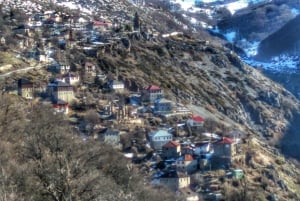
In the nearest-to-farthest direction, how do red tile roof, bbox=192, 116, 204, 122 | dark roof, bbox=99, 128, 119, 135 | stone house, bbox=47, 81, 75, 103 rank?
1. dark roof, bbox=99, 128, 119, 135
2. stone house, bbox=47, 81, 75, 103
3. red tile roof, bbox=192, 116, 204, 122

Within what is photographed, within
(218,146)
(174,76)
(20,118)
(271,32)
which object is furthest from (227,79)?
(271,32)

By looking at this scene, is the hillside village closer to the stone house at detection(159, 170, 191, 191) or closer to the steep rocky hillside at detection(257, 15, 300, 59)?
the stone house at detection(159, 170, 191, 191)

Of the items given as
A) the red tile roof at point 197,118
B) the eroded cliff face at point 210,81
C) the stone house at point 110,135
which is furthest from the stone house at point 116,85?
the stone house at point 110,135

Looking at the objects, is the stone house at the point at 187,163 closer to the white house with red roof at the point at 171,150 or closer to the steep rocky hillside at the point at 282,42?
the white house with red roof at the point at 171,150

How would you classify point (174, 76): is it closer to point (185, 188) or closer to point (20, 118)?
point (185, 188)

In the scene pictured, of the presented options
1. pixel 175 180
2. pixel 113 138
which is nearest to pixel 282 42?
pixel 113 138

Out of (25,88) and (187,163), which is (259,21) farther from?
(187,163)

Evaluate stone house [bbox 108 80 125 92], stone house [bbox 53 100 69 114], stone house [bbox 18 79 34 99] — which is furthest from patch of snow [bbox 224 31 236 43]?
stone house [bbox 18 79 34 99]
